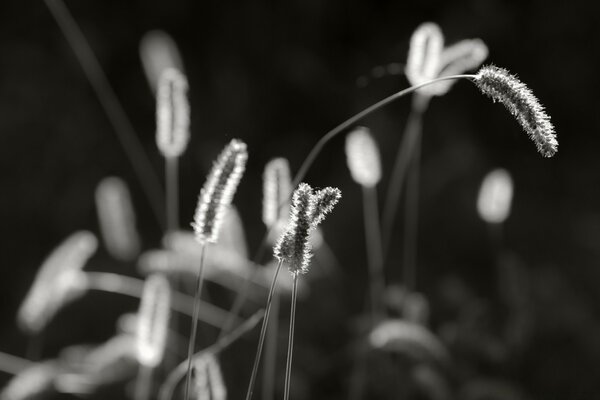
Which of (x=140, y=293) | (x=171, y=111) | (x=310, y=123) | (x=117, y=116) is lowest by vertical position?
(x=171, y=111)

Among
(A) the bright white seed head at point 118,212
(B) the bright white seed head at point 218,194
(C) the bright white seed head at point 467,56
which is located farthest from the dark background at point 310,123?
(B) the bright white seed head at point 218,194

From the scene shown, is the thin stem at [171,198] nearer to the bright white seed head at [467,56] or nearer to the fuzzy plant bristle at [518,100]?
the bright white seed head at [467,56]

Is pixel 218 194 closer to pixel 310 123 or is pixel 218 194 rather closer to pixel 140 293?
pixel 140 293

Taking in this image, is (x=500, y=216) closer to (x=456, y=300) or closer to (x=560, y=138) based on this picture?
(x=456, y=300)

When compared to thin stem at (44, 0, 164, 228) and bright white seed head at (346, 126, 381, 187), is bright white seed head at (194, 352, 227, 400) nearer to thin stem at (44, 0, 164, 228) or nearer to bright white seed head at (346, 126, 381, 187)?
bright white seed head at (346, 126, 381, 187)

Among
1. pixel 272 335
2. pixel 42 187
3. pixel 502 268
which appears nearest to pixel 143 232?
pixel 42 187

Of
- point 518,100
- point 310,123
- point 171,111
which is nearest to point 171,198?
point 171,111

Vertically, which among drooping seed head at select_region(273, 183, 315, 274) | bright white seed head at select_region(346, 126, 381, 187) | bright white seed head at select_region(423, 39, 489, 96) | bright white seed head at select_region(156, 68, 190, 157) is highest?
bright white seed head at select_region(423, 39, 489, 96)

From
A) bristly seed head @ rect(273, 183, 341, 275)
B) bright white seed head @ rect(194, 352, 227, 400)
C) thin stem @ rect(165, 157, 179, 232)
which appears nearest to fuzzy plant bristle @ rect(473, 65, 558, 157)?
bristly seed head @ rect(273, 183, 341, 275)
